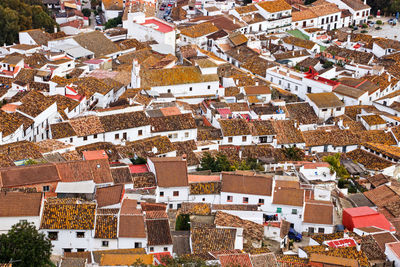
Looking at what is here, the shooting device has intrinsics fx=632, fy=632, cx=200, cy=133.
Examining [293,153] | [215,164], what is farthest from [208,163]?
[293,153]

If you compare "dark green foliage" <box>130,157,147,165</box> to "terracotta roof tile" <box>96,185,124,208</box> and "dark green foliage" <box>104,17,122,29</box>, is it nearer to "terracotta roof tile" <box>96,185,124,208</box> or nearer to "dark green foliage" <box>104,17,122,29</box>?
"terracotta roof tile" <box>96,185,124,208</box>

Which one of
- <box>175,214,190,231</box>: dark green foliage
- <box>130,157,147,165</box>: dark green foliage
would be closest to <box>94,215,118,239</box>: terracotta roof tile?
<box>175,214,190,231</box>: dark green foliage

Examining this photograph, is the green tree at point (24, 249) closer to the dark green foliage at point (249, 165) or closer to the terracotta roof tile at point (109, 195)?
the terracotta roof tile at point (109, 195)

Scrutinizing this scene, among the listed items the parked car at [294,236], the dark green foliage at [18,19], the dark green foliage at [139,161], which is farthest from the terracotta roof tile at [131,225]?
the dark green foliage at [18,19]

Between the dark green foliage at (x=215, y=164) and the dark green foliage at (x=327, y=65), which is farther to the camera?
the dark green foliage at (x=327, y=65)

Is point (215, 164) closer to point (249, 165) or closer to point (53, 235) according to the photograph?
point (249, 165)

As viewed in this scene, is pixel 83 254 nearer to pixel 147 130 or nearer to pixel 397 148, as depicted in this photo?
pixel 147 130
